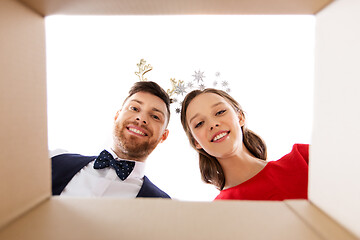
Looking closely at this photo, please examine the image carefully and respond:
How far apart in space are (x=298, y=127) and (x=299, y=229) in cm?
291

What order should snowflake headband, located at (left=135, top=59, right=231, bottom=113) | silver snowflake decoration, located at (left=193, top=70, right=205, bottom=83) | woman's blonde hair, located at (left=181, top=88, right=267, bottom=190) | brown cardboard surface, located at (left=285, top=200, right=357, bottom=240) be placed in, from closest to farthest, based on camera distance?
brown cardboard surface, located at (left=285, top=200, right=357, bottom=240)
woman's blonde hair, located at (left=181, top=88, right=267, bottom=190)
snowflake headband, located at (left=135, top=59, right=231, bottom=113)
silver snowflake decoration, located at (left=193, top=70, right=205, bottom=83)

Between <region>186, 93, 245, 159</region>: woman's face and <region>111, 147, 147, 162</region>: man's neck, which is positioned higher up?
<region>186, 93, 245, 159</region>: woman's face

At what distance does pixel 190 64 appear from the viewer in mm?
2977

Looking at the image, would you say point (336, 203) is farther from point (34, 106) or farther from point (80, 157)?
point (80, 157)

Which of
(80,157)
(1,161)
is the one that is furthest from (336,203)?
(80,157)

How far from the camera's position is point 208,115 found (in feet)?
5.80

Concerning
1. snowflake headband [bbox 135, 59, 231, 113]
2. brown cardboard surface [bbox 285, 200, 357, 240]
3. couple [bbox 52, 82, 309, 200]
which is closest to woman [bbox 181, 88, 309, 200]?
couple [bbox 52, 82, 309, 200]

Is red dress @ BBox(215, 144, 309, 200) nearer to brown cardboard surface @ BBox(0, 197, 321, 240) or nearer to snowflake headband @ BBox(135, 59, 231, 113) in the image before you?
snowflake headband @ BBox(135, 59, 231, 113)

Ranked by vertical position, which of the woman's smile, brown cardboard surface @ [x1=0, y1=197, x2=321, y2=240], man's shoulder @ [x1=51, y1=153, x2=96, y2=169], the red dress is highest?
brown cardboard surface @ [x1=0, y1=197, x2=321, y2=240]

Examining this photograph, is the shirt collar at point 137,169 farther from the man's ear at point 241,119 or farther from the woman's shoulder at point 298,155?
the woman's shoulder at point 298,155

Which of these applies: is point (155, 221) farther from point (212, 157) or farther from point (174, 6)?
point (212, 157)

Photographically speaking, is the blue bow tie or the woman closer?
the woman

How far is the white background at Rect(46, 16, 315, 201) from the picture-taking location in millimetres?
2975

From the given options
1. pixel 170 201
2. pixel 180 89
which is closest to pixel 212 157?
pixel 180 89
